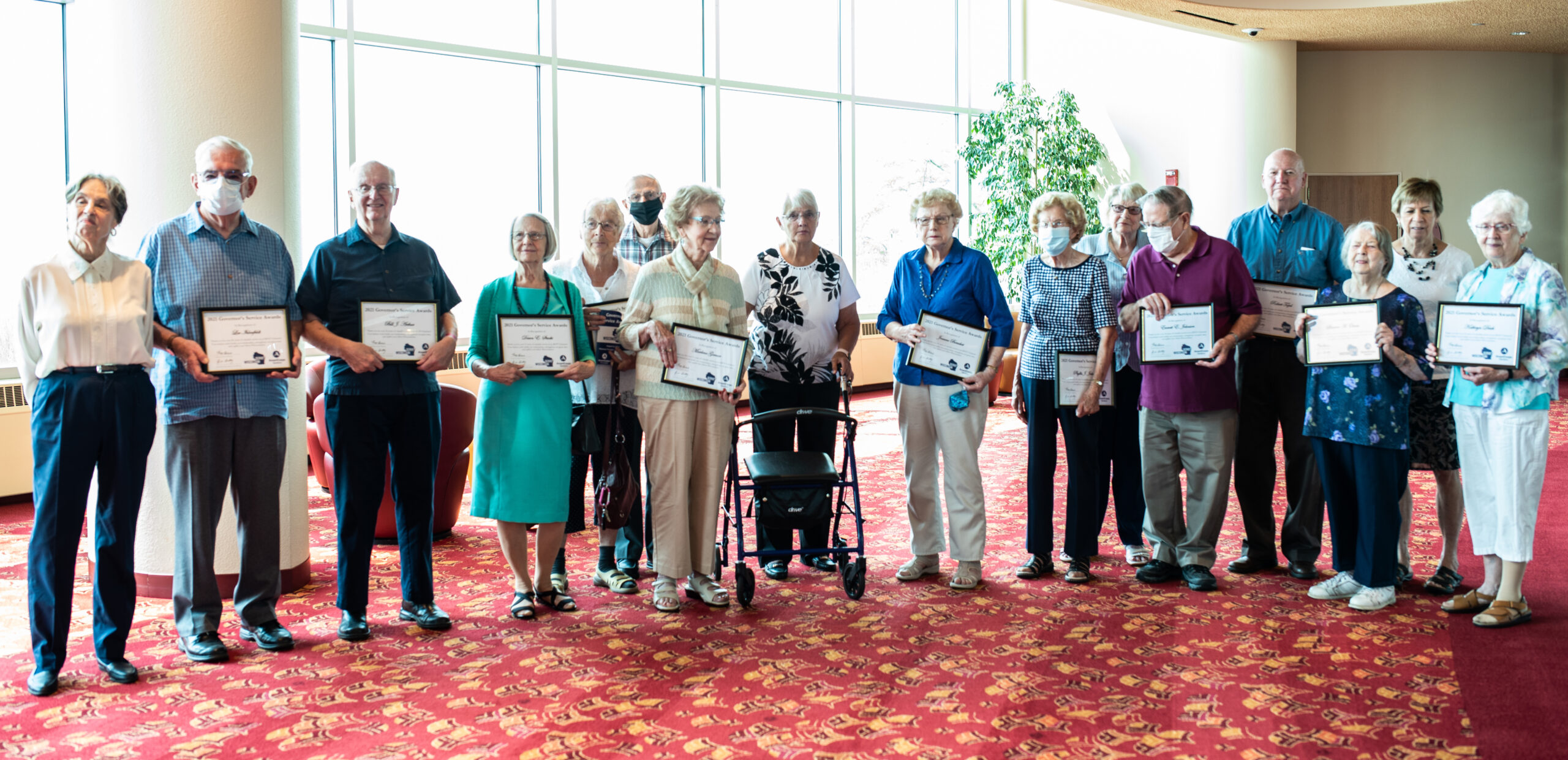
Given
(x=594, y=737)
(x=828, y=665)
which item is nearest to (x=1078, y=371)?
(x=828, y=665)

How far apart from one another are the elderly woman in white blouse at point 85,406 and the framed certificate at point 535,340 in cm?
113

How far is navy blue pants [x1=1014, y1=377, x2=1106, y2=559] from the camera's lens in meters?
4.73

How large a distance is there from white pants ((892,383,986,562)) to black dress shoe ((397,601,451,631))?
1.87 metres

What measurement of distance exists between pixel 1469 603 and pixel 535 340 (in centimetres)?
353

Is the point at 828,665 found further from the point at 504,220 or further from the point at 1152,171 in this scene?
the point at 1152,171

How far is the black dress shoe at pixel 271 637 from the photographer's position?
154 inches

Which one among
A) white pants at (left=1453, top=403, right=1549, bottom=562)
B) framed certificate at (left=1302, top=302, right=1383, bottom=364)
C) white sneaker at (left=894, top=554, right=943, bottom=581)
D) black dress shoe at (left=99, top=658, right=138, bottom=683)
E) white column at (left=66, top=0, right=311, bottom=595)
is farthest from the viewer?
white sneaker at (left=894, top=554, right=943, bottom=581)

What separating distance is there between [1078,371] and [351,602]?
2.91m

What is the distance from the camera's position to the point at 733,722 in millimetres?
3215

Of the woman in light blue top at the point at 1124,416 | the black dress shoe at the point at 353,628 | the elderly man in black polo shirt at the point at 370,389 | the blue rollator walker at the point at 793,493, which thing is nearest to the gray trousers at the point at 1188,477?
the woman in light blue top at the point at 1124,416

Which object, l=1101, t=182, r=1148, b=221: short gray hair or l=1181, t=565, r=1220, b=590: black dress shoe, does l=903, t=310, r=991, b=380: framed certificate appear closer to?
l=1101, t=182, r=1148, b=221: short gray hair

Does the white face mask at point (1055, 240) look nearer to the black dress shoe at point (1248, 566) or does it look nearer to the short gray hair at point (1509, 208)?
the short gray hair at point (1509, 208)

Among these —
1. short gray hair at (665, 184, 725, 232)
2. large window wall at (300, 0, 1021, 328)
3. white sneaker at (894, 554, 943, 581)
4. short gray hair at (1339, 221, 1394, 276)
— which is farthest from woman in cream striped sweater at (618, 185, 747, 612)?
large window wall at (300, 0, 1021, 328)

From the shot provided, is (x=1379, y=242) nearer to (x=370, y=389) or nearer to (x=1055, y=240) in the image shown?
(x=1055, y=240)
